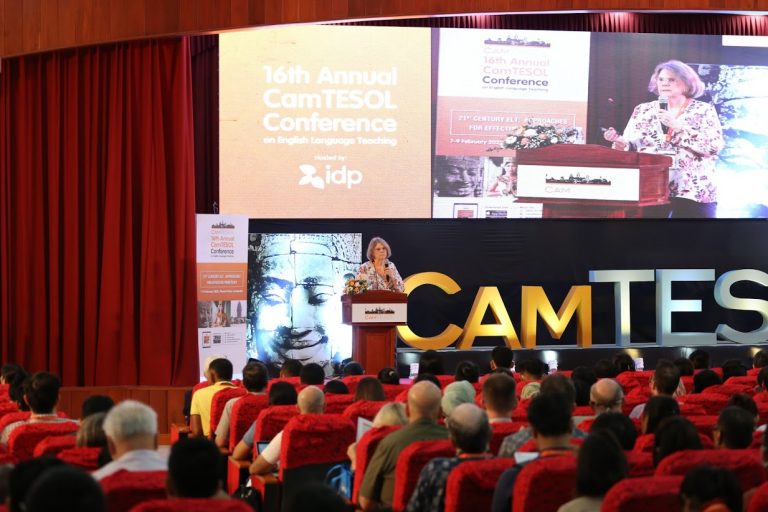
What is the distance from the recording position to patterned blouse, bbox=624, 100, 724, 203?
1332 cm

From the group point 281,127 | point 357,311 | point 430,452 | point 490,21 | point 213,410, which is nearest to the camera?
point 430,452

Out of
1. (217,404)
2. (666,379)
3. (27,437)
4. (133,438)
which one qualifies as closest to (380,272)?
(217,404)

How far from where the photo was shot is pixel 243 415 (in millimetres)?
5945

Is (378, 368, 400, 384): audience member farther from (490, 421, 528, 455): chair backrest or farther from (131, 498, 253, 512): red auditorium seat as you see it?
(131, 498, 253, 512): red auditorium seat

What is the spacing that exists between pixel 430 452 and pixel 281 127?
8710 millimetres

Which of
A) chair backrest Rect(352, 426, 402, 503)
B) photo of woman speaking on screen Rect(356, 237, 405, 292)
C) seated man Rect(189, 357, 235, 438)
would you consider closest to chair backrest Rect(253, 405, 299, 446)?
chair backrest Rect(352, 426, 402, 503)

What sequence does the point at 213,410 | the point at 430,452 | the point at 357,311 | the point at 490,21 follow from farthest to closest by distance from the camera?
the point at 490,21
the point at 357,311
the point at 213,410
the point at 430,452

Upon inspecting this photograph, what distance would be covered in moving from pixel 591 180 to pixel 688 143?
1318 millimetres

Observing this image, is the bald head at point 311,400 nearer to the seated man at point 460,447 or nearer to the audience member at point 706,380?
the seated man at point 460,447

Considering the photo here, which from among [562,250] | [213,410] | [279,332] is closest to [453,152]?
[562,250]

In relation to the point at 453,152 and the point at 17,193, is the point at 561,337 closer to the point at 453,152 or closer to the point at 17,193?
the point at 453,152

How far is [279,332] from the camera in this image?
1259 centimetres

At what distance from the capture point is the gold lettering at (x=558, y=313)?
13.1 m

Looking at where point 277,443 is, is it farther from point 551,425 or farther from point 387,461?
point 551,425
